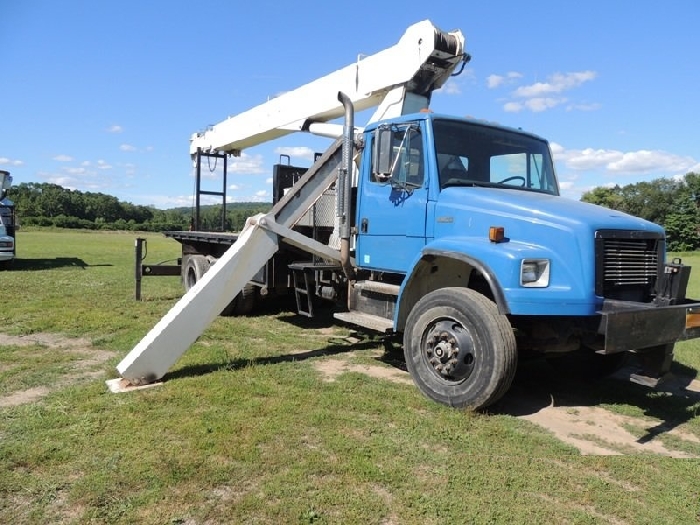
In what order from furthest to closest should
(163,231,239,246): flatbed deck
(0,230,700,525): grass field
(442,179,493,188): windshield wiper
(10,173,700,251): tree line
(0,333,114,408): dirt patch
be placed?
(10,173,700,251): tree line < (163,231,239,246): flatbed deck < (442,179,493,188): windshield wiper < (0,333,114,408): dirt patch < (0,230,700,525): grass field

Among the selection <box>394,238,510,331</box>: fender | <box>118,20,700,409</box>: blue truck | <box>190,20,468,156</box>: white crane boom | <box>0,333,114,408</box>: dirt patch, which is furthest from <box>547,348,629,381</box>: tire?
<box>0,333,114,408</box>: dirt patch

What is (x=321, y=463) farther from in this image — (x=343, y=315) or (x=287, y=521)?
(x=343, y=315)

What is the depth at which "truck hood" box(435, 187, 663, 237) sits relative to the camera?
175 inches

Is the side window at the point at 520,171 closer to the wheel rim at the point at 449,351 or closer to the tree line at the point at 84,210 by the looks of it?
the wheel rim at the point at 449,351

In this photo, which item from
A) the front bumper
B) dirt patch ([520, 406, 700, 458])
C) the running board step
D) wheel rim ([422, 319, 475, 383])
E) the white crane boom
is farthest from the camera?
the white crane boom

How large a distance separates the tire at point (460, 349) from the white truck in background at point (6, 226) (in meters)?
15.0

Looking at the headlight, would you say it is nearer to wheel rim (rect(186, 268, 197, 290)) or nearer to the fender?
the fender

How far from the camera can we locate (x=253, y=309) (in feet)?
30.7

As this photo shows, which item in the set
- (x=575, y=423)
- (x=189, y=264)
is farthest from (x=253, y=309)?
(x=575, y=423)

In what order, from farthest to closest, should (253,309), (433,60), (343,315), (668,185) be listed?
(668,185)
(253,309)
(433,60)
(343,315)

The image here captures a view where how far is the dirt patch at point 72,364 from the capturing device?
4.79 metres

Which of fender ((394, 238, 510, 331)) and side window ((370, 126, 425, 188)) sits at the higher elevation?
side window ((370, 126, 425, 188))

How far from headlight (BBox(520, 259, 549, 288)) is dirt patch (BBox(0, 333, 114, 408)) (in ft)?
13.9

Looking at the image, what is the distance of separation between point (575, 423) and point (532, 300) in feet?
4.18
